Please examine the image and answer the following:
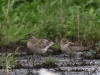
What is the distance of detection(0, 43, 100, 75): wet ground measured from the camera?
36.3 ft

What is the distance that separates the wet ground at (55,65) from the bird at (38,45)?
158 mm

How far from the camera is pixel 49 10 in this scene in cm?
1686

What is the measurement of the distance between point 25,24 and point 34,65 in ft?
16.7

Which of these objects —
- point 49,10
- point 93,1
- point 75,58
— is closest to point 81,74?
point 75,58

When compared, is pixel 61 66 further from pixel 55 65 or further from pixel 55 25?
pixel 55 25

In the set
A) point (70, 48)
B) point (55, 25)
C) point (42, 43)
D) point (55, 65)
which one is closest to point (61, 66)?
point (55, 65)

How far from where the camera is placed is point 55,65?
1177 cm

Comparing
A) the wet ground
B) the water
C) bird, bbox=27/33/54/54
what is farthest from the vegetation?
the water

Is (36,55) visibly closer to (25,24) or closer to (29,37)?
(29,37)

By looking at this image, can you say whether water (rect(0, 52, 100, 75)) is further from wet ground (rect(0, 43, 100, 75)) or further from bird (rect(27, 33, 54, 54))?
bird (rect(27, 33, 54, 54))

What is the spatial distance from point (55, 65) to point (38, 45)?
2.83 metres

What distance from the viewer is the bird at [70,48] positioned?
1372cm

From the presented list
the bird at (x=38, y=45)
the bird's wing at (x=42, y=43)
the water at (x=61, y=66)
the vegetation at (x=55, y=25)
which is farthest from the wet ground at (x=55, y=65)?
the vegetation at (x=55, y=25)

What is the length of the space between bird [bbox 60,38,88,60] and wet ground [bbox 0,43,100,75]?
0.52ft
